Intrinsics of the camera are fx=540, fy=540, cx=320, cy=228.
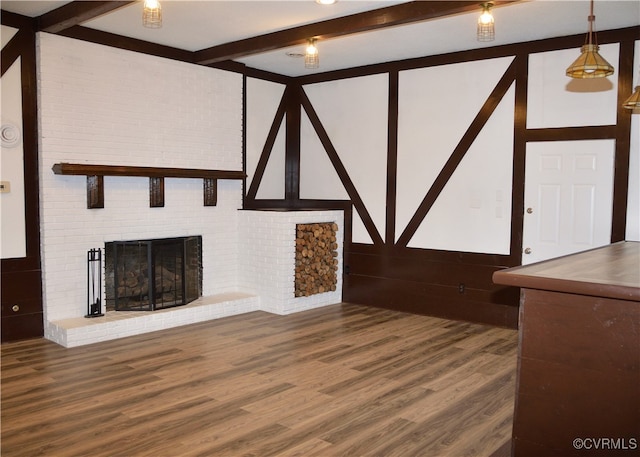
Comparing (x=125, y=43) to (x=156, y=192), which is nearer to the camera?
(x=125, y=43)

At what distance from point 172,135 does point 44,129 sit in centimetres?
130

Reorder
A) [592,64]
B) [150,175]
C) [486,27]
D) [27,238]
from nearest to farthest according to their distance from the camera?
[592,64]
[486,27]
[27,238]
[150,175]

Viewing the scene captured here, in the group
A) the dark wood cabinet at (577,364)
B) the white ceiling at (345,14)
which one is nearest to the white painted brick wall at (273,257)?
the white ceiling at (345,14)

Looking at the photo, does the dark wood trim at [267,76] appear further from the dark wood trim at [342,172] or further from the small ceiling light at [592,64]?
the small ceiling light at [592,64]

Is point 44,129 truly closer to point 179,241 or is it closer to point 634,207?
point 179,241

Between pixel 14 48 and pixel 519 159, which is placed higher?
pixel 14 48

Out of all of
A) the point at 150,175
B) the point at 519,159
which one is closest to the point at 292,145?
Answer: the point at 150,175

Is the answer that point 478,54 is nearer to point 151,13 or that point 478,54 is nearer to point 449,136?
point 449,136

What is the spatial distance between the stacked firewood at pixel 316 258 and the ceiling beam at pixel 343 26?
78.8 inches

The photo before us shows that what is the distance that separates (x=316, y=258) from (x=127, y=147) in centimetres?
240

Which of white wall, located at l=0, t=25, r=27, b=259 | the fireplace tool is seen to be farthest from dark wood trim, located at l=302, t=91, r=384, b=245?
white wall, located at l=0, t=25, r=27, b=259

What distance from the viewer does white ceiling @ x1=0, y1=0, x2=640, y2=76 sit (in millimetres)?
4289

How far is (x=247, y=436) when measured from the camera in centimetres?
301

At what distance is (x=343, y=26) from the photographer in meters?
4.59
